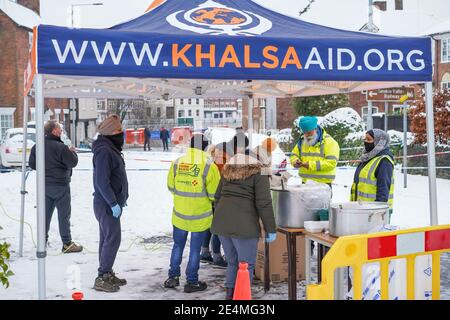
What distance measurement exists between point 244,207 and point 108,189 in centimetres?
161

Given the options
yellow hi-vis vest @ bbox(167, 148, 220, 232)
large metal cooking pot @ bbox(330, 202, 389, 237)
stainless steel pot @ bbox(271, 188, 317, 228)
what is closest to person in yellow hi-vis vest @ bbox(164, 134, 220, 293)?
yellow hi-vis vest @ bbox(167, 148, 220, 232)

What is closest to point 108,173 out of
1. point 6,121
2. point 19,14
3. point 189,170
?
point 189,170

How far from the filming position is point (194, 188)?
6.16 m

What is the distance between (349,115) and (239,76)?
58.1 ft

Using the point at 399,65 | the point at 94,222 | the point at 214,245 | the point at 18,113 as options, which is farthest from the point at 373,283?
the point at 18,113

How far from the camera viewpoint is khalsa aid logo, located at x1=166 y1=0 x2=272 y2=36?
5.67 meters

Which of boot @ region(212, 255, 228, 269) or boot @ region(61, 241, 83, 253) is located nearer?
boot @ region(212, 255, 228, 269)

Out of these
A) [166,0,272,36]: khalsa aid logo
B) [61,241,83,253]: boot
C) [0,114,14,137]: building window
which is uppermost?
[0,114,14,137]: building window

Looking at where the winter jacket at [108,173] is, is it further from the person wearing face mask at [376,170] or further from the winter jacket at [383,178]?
the winter jacket at [383,178]

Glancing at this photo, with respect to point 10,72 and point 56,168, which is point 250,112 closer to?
point 56,168

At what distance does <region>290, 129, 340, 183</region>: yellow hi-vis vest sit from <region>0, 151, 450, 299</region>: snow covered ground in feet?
4.91

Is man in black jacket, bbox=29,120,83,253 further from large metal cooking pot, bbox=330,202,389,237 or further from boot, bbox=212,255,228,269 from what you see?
large metal cooking pot, bbox=330,202,389,237

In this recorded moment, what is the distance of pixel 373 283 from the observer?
180 inches

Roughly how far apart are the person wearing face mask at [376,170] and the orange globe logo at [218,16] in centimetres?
184
